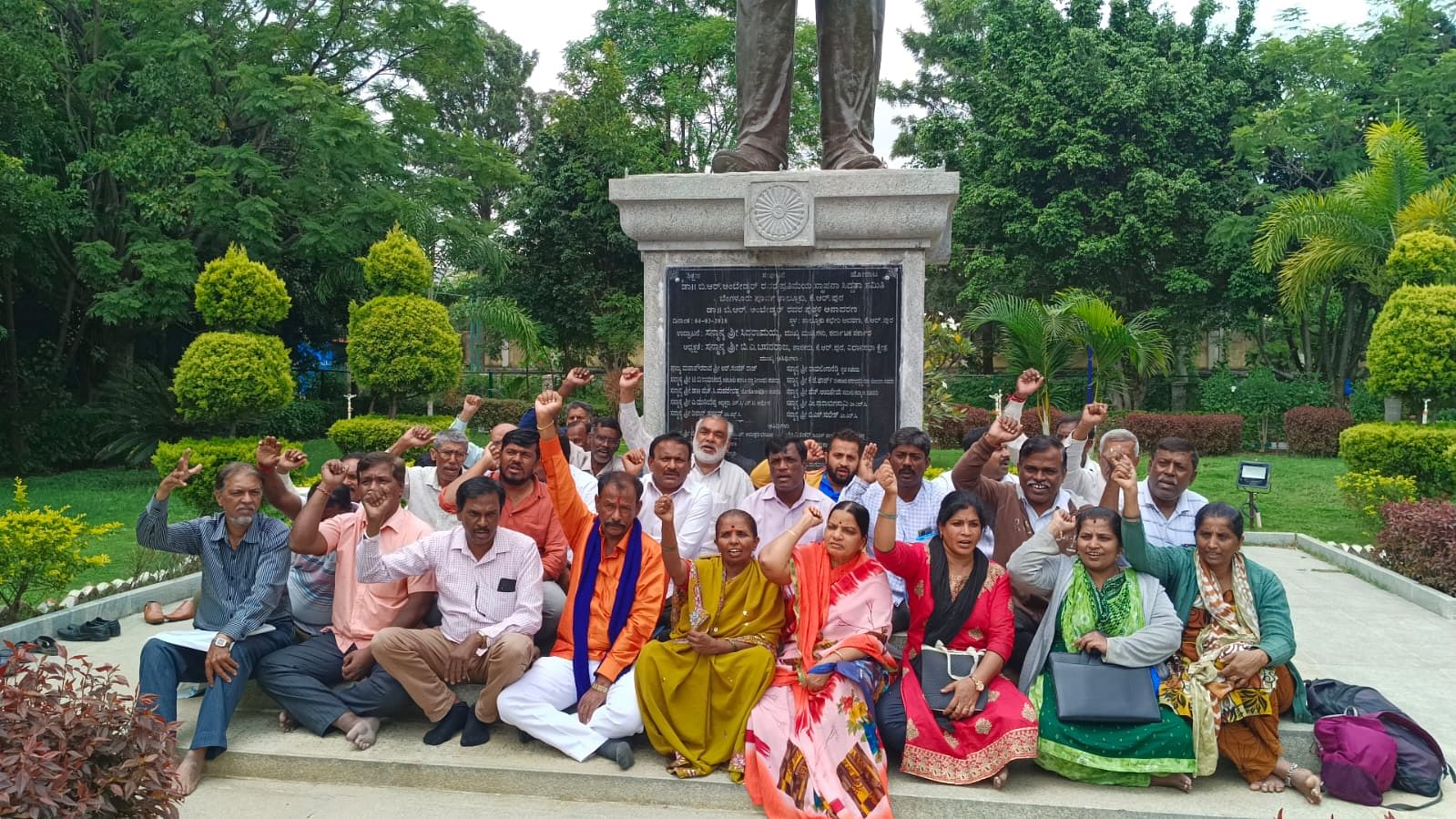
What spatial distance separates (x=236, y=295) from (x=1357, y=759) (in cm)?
1049

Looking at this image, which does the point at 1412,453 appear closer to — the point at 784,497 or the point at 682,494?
A: the point at 784,497

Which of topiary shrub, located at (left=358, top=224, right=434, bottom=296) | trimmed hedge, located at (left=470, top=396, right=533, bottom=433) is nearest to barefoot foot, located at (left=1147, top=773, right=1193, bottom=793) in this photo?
topiary shrub, located at (left=358, top=224, right=434, bottom=296)

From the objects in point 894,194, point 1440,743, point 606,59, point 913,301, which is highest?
point 606,59

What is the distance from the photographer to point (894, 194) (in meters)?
5.82

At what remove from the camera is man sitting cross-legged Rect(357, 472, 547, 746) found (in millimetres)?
4312

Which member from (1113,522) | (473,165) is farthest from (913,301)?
(473,165)

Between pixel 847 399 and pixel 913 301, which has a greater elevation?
pixel 913 301

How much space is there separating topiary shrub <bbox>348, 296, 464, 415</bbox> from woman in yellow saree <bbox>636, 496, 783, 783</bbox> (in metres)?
7.07

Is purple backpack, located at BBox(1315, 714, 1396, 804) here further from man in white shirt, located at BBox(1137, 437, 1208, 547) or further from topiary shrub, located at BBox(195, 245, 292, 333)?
topiary shrub, located at BBox(195, 245, 292, 333)

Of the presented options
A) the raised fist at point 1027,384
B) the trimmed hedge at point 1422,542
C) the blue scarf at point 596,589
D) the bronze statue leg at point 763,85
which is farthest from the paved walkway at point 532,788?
the bronze statue leg at point 763,85

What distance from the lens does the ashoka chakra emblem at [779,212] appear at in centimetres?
589

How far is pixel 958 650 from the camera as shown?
13.8 ft

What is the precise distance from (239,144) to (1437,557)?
1746cm

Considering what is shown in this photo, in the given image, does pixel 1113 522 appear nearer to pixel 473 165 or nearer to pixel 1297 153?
pixel 473 165
